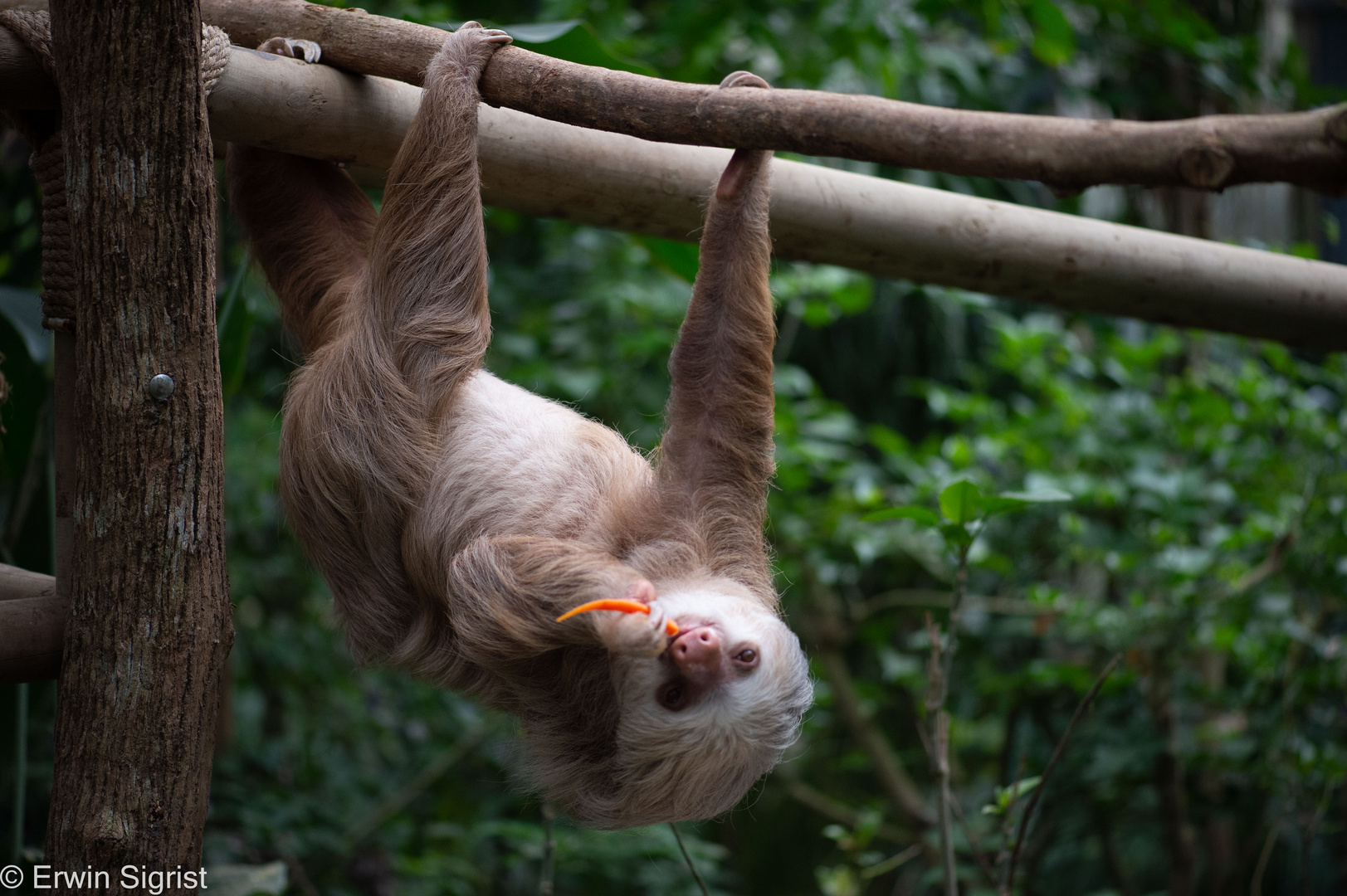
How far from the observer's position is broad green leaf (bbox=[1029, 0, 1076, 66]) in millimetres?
4637

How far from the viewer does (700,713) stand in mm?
2457

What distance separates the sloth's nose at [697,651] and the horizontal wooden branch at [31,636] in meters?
1.39

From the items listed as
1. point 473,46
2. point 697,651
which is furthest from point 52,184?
point 697,651

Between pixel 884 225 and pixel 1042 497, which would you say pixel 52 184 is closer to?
pixel 884 225

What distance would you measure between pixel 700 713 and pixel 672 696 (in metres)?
0.08

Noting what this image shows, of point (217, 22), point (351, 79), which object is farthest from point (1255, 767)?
point (217, 22)

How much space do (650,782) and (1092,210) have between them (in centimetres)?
758

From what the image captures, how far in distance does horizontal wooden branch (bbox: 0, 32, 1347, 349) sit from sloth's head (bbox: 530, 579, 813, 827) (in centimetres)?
131

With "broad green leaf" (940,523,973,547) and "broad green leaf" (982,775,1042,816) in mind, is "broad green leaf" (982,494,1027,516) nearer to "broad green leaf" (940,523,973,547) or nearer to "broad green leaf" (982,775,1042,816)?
"broad green leaf" (940,523,973,547)

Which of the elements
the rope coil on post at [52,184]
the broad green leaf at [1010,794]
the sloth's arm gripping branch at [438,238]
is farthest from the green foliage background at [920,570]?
the rope coil on post at [52,184]

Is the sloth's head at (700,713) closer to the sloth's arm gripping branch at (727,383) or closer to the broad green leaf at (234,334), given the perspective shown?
the sloth's arm gripping branch at (727,383)

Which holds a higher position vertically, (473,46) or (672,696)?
(473,46)
